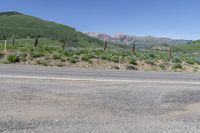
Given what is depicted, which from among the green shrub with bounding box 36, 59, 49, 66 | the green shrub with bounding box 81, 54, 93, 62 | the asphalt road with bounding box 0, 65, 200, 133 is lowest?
the asphalt road with bounding box 0, 65, 200, 133

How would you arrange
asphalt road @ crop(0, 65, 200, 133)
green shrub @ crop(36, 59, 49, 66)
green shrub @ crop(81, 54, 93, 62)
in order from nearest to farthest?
asphalt road @ crop(0, 65, 200, 133)
green shrub @ crop(36, 59, 49, 66)
green shrub @ crop(81, 54, 93, 62)

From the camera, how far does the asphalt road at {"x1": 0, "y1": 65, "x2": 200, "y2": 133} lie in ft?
20.6

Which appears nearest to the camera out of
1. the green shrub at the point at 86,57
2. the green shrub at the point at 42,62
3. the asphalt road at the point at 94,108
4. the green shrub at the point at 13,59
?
the asphalt road at the point at 94,108

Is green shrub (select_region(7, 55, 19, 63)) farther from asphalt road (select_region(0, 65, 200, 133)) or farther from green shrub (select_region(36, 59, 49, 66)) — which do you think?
asphalt road (select_region(0, 65, 200, 133))

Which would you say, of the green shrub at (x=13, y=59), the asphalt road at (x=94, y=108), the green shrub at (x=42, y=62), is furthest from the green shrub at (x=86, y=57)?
the asphalt road at (x=94, y=108)

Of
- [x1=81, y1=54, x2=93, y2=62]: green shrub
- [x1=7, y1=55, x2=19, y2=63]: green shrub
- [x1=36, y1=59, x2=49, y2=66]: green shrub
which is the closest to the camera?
[x1=36, y1=59, x2=49, y2=66]: green shrub

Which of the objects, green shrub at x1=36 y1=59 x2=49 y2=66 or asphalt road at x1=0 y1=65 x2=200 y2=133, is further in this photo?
green shrub at x1=36 y1=59 x2=49 y2=66

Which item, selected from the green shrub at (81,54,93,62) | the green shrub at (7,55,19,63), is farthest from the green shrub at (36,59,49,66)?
the green shrub at (81,54,93,62)

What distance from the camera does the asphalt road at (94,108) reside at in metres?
6.28

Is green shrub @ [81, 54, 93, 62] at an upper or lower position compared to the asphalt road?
upper

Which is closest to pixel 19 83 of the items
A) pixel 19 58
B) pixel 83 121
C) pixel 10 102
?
pixel 10 102

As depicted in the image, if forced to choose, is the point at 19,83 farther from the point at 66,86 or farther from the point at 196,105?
the point at 196,105

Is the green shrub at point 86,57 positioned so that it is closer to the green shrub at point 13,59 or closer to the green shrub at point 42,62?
the green shrub at point 42,62

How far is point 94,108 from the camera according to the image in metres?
7.80
